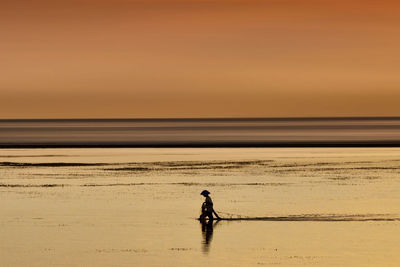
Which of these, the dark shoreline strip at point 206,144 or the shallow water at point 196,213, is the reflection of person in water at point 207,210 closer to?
the shallow water at point 196,213

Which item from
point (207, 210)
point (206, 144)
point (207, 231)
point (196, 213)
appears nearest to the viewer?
point (207, 231)

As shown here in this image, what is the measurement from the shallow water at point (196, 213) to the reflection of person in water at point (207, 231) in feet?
0.27

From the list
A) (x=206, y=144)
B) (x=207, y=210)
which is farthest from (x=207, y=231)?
(x=206, y=144)

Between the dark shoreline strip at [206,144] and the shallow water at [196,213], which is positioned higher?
the dark shoreline strip at [206,144]

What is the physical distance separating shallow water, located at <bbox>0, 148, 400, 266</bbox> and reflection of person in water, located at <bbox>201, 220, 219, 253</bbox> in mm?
83

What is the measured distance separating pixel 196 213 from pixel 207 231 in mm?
6086

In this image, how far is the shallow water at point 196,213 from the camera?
3600 centimetres

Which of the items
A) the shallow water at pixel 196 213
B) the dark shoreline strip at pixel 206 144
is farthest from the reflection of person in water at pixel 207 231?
the dark shoreline strip at pixel 206 144

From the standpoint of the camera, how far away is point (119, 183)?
218 feet

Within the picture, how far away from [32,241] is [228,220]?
10751 mm

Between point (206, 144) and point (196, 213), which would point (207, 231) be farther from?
point (206, 144)

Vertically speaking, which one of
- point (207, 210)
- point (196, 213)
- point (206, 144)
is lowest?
point (207, 210)

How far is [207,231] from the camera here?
43.4 metres

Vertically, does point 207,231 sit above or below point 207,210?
below
